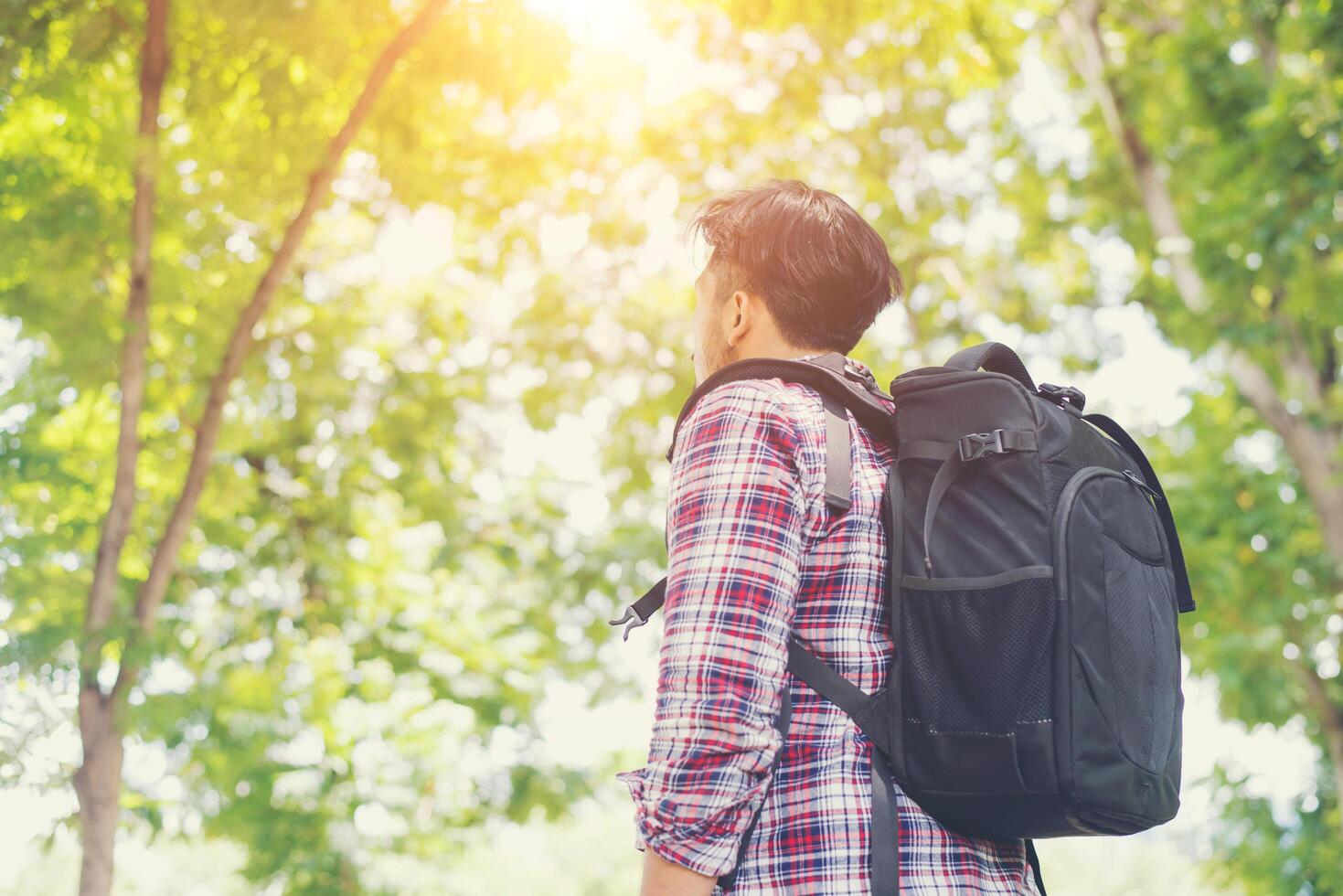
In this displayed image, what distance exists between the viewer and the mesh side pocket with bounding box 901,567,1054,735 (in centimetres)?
120

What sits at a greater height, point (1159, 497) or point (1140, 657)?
point (1159, 497)

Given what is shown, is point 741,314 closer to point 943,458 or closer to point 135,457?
point 943,458

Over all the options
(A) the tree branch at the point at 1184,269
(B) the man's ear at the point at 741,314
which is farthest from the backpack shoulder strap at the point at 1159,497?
(A) the tree branch at the point at 1184,269

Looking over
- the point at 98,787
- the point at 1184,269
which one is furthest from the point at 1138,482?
the point at 1184,269

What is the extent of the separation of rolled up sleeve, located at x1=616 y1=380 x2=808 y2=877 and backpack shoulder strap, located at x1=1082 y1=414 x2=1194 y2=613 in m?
0.47

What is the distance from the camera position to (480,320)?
8766 millimetres

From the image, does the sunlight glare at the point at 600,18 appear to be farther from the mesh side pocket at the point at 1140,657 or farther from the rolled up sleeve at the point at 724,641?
the mesh side pocket at the point at 1140,657

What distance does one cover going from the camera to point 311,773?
21.7 ft

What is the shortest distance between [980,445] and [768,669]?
0.35m

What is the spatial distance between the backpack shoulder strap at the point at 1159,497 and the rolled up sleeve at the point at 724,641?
1.53 feet

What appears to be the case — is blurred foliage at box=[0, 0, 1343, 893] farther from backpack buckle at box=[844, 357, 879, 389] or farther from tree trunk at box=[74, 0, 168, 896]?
backpack buckle at box=[844, 357, 879, 389]

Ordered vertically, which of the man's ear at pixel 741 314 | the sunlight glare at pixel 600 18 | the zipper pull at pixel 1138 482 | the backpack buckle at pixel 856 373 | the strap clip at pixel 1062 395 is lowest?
Answer: the zipper pull at pixel 1138 482

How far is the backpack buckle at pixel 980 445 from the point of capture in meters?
1.26

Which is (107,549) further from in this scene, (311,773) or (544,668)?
(544,668)
